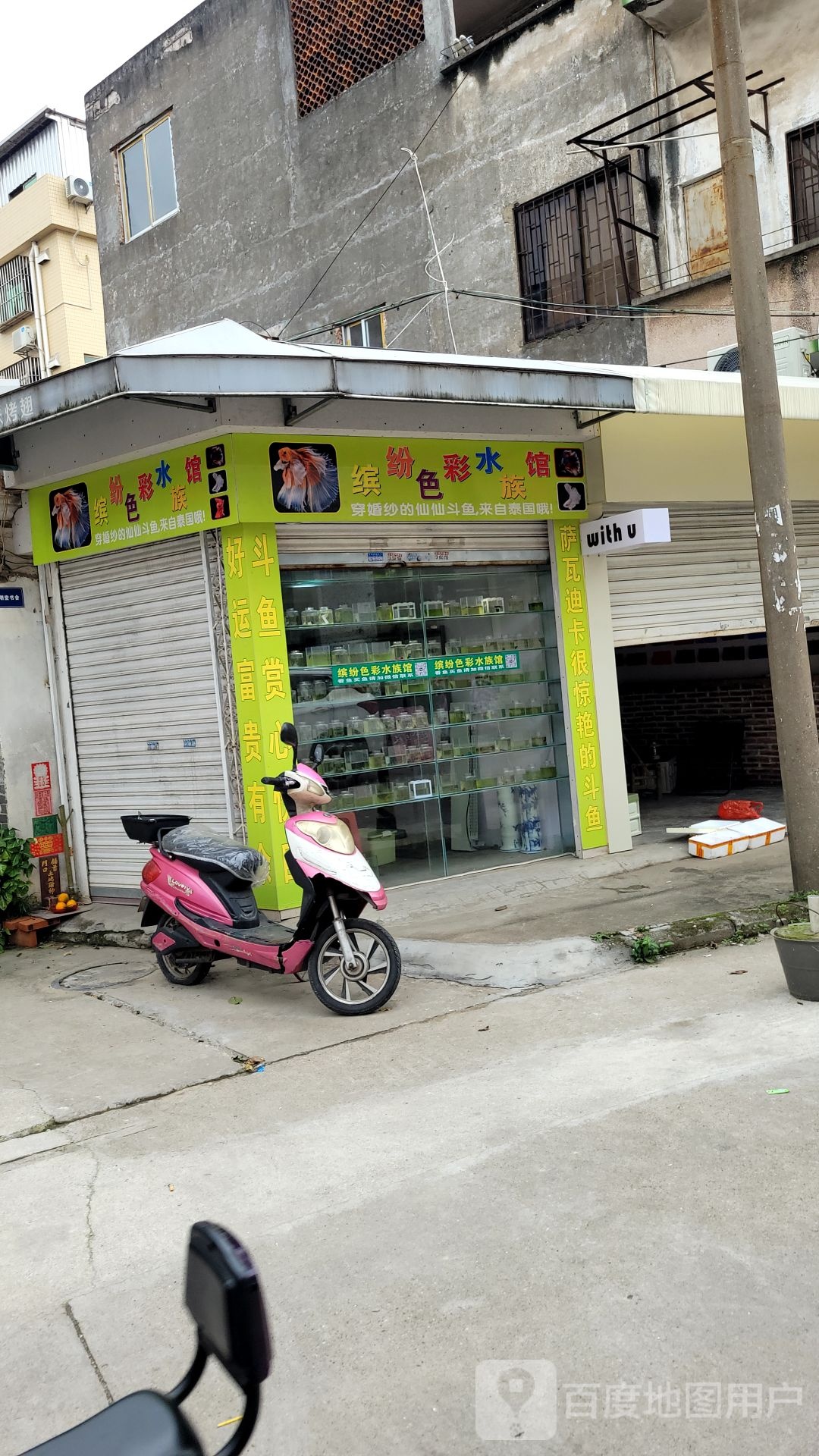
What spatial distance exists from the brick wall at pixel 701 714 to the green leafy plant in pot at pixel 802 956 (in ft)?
26.7

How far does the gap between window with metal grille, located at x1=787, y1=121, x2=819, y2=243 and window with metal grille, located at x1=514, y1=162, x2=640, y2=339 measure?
1.80 meters

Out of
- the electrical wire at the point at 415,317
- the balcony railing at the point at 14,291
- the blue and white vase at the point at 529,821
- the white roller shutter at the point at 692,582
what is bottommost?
the blue and white vase at the point at 529,821

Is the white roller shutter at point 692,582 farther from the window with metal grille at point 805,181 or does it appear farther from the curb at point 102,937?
the curb at point 102,937

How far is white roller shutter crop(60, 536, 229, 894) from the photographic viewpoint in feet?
29.5

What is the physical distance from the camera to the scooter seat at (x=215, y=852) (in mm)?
7094

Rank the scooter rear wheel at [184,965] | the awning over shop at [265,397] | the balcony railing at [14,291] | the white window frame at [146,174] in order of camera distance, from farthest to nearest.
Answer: the balcony railing at [14,291] < the white window frame at [146,174] < the scooter rear wheel at [184,965] < the awning over shop at [265,397]

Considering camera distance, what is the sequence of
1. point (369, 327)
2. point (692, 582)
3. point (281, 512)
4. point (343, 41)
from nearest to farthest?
point (281, 512) < point (692, 582) < point (343, 41) < point (369, 327)

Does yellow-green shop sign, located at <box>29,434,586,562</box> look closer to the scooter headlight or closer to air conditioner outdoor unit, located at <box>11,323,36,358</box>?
the scooter headlight

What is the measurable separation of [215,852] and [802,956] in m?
3.37

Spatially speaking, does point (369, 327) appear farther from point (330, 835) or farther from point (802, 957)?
point (802, 957)

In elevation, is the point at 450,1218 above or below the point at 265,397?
below

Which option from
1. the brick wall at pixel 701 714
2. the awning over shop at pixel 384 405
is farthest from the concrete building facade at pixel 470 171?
the brick wall at pixel 701 714

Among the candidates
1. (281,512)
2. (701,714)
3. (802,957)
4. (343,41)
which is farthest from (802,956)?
(343,41)

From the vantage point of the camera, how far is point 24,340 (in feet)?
95.1
